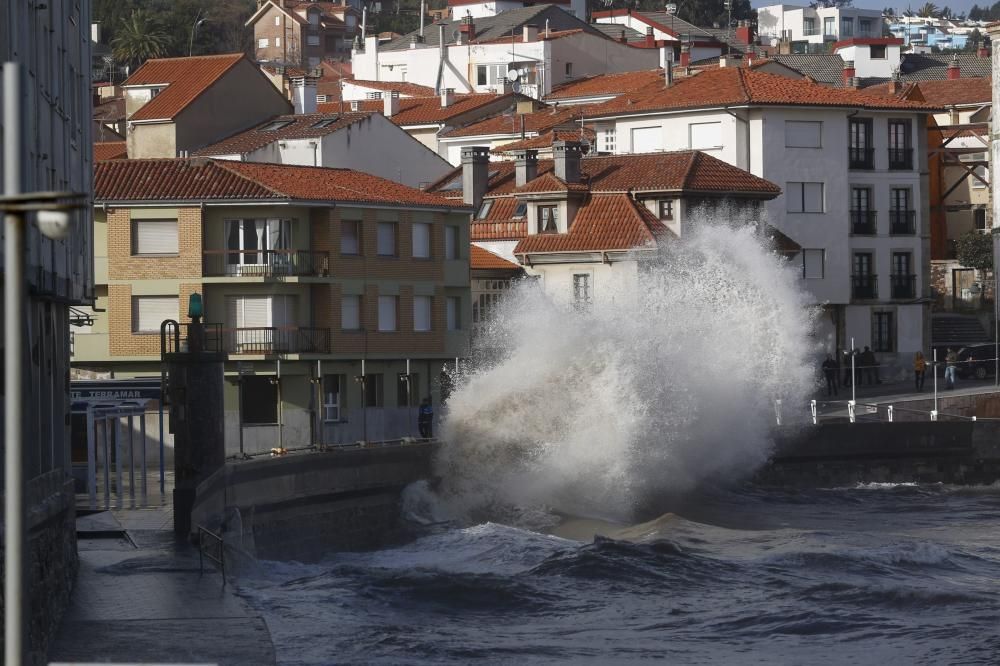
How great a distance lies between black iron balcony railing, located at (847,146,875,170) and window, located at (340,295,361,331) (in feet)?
79.6

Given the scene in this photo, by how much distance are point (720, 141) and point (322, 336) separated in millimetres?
23077

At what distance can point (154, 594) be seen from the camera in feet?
78.0

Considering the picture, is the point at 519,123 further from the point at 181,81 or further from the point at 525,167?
the point at 525,167

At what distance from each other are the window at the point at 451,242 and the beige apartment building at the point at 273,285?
1.80 metres

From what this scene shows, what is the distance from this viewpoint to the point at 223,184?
49.2m

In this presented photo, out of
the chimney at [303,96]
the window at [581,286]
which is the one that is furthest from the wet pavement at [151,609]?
the chimney at [303,96]

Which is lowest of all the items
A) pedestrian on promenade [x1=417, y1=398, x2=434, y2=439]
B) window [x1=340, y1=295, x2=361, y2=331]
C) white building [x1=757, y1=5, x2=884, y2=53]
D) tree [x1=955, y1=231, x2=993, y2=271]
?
pedestrian on promenade [x1=417, y1=398, x2=434, y2=439]

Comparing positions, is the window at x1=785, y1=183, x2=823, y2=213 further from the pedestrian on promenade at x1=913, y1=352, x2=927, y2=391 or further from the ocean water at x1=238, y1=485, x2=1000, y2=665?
the ocean water at x1=238, y1=485, x2=1000, y2=665

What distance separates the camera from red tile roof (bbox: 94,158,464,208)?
48.5 meters

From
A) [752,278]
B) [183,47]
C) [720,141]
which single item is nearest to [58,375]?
[752,278]

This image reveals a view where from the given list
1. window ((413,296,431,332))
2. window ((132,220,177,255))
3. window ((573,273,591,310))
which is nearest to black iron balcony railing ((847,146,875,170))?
window ((573,273,591,310))

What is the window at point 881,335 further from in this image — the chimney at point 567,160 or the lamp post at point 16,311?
the lamp post at point 16,311

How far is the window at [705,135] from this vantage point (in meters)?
67.1

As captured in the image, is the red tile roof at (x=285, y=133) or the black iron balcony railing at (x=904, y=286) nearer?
the red tile roof at (x=285, y=133)
